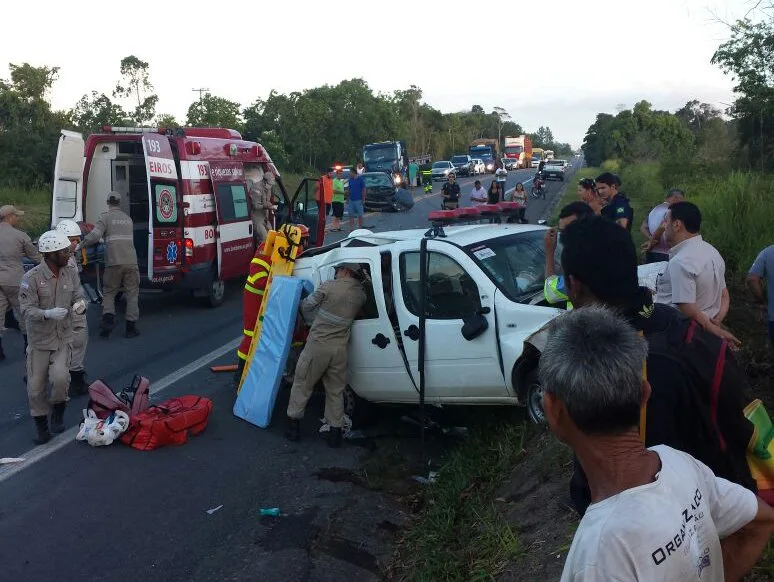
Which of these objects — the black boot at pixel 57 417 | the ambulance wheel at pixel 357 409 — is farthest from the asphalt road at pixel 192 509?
the ambulance wheel at pixel 357 409

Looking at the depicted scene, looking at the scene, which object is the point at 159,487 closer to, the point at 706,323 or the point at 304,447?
the point at 304,447

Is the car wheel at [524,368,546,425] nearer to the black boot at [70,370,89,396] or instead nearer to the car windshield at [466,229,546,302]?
the car windshield at [466,229,546,302]

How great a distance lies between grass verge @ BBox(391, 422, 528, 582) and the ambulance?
6.49 meters

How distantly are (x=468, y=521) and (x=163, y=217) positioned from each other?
299 inches

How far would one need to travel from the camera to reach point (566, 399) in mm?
1701

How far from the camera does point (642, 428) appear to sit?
6.37ft

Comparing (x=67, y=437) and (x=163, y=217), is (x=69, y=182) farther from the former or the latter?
(x=67, y=437)

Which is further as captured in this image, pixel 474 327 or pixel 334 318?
pixel 334 318

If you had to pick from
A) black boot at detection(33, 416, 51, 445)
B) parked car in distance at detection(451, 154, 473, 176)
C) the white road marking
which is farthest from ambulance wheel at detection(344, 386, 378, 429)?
parked car in distance at detection(451, 154, 473, 176)

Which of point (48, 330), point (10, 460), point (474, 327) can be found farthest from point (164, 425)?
point (474, 327)

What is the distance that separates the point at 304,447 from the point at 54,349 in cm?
238

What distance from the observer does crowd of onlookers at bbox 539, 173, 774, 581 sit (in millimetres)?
1535

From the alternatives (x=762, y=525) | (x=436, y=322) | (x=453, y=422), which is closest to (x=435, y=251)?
(x=436, y=322)

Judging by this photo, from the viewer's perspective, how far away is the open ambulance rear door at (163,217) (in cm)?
1088
